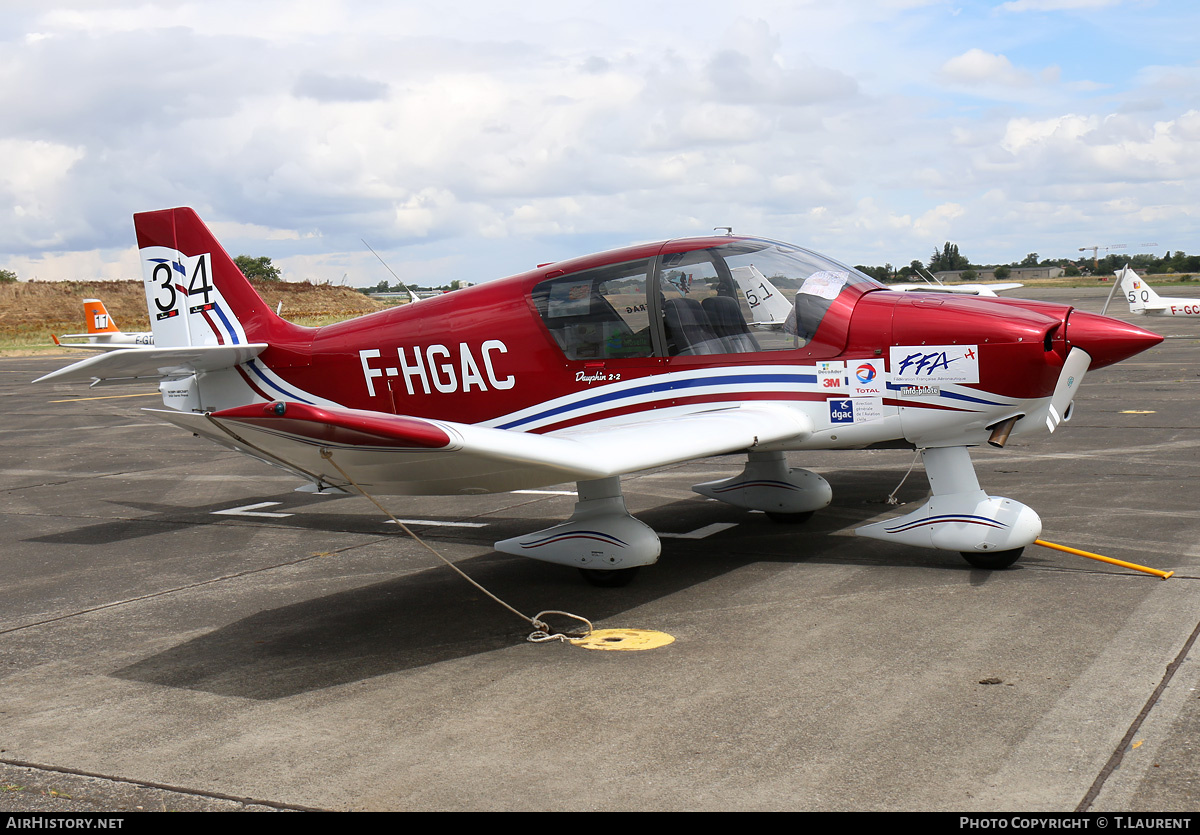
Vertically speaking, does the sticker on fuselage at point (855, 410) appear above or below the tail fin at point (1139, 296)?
below

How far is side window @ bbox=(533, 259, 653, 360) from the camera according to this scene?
710 centimetres

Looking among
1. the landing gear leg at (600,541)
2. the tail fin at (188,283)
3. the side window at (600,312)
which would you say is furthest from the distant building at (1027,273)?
the landing gear leg at (600,541)

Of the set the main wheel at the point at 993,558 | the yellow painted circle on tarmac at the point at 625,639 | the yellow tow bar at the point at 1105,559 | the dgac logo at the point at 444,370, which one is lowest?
the yellow tow bar at the point at 1105,559

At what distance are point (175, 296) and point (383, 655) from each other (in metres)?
5.35

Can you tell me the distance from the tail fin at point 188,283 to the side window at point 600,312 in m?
3.24

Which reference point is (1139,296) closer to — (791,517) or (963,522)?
(791,517)

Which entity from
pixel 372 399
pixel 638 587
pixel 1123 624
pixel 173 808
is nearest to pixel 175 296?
pixel 372 399

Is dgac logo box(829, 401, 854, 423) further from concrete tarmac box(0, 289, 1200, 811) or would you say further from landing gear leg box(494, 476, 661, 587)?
landing gear leg box(494, 476, 661, 587)

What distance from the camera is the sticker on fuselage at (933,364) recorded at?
20.7ft

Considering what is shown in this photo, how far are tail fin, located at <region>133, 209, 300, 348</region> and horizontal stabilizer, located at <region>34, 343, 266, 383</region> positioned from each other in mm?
456

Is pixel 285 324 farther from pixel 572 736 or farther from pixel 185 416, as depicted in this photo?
pixel 572 736

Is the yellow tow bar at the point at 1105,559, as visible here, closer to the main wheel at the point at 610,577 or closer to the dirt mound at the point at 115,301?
the main wheel at the point at 610,577

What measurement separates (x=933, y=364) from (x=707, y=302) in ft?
5.20

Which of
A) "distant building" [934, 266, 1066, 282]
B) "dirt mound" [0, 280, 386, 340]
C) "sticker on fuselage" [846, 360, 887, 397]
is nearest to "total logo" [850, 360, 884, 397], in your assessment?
"sticker on fuselage" [846, 360, 887, 397]
